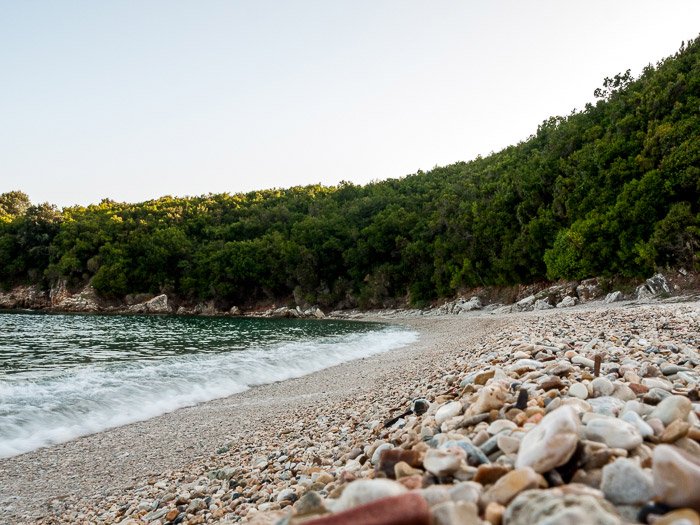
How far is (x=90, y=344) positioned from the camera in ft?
66.8

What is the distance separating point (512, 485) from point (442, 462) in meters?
0.45

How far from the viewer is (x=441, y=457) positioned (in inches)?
81.1

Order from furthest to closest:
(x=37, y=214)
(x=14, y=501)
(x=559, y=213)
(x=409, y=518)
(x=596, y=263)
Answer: (x=37, y=214), (x=559, y=213), (x=596, y=263), (x=14, y=501), (x=409, y=518)

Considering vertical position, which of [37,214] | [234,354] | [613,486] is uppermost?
[37,214]

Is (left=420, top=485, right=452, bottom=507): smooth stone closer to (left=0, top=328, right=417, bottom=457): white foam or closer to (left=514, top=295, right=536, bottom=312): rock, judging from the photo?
(left=0, top=328, right=417, bottom=457): white foam

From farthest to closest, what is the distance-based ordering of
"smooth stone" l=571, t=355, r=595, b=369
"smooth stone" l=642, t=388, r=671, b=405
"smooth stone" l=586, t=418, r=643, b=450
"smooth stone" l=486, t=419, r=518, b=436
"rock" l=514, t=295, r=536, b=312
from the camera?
"rock" l=514, t=295, r=536, b=312 → "smooth stone" l=571, t=355, r=595, b=369 → "smooth stone" l=642, t=388, r=671, b=405 → "smooth stone" l=486, t=419, r=518, b=436 → "smooth stone" l=586, t=418, r=643, b=450

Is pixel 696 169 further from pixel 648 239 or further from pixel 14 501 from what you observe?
pixel 14 501

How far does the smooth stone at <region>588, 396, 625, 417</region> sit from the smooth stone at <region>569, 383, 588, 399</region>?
137 millimetres

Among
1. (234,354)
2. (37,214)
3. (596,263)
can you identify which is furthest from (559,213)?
(37,214)

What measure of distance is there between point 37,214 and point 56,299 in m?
18.6

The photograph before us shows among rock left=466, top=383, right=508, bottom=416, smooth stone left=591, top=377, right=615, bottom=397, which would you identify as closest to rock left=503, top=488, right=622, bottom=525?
rock left=466, top=383, right=508, bottom=416

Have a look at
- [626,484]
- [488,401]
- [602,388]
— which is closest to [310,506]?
[626,484]

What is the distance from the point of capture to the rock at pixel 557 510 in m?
1.25

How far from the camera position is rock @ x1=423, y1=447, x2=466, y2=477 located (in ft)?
6.53
